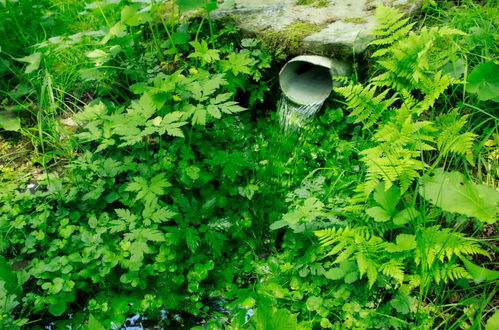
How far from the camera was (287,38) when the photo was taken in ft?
9.18

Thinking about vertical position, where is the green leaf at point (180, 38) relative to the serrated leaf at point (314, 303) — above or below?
above

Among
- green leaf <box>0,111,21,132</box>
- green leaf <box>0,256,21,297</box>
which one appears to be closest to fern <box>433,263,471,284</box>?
green leaf <box>0,256,21,297</box>

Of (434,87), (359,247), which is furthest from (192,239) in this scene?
(434,87)

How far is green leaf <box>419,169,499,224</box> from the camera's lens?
1786mm

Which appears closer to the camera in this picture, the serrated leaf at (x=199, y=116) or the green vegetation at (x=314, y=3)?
the serrated leaf at (x=199, y=116)

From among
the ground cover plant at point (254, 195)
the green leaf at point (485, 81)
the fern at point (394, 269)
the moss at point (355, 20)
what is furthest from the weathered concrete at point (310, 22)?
the fern at point (394, 269)

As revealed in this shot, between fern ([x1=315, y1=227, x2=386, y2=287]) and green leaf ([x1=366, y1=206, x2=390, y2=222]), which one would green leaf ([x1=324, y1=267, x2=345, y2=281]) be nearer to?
fern ([x1=315, y1=227, x2=386, y2=287])

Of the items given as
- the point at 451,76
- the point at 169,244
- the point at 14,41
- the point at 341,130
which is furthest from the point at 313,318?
the point at 14,41

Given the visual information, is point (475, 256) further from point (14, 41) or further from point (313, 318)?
point (14, 41)

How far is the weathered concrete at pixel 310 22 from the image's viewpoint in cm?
266

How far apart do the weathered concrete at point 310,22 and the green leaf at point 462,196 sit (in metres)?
1.09

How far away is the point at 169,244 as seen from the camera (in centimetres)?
217

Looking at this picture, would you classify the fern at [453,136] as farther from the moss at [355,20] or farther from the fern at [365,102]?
the moss at [355,20]

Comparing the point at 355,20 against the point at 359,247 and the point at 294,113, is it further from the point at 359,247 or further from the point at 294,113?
the point at 359,247
